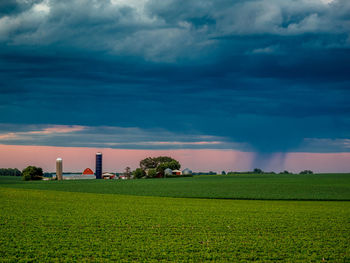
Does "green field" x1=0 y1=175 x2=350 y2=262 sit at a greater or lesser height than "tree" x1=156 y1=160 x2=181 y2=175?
lesser

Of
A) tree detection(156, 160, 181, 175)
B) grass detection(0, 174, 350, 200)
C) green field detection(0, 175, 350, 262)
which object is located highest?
tree detection(156, 160, 181, 175)

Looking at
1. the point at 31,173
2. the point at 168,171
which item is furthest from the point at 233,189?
the point at 168,171

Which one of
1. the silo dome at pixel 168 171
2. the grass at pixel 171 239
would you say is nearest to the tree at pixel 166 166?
the silo dome at pixel 168 171

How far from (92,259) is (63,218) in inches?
524

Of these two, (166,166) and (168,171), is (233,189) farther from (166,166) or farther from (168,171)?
(166,166)

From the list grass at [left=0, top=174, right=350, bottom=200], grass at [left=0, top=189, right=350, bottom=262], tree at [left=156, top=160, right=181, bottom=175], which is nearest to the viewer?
grass at [left=0, top=189, right=350, bottom=262]

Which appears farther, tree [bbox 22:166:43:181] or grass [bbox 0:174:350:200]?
tree [bbox 22:166:43:181]

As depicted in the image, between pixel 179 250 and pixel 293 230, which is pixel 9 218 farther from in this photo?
pixel 293 230

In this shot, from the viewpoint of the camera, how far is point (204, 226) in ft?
81.2

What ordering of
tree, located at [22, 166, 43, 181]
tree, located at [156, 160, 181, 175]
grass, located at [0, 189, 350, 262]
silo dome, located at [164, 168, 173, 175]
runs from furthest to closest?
1. tree, located at [156, 160, 181, 175]
2. silo dome, located at [164, 168, 173, 175]
3. tree, located at [22, 166, 43, 181]
4. grass, located at [0, 189, 350, 262]

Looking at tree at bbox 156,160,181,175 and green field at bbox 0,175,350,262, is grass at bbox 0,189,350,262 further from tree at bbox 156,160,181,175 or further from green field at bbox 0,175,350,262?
tree at bbox 156,160,181,175

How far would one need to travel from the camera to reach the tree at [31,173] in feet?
513

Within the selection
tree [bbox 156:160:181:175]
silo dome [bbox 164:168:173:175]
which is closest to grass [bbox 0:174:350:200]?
silo dome [bbox 164:168:173:175]

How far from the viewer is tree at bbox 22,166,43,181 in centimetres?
15625
